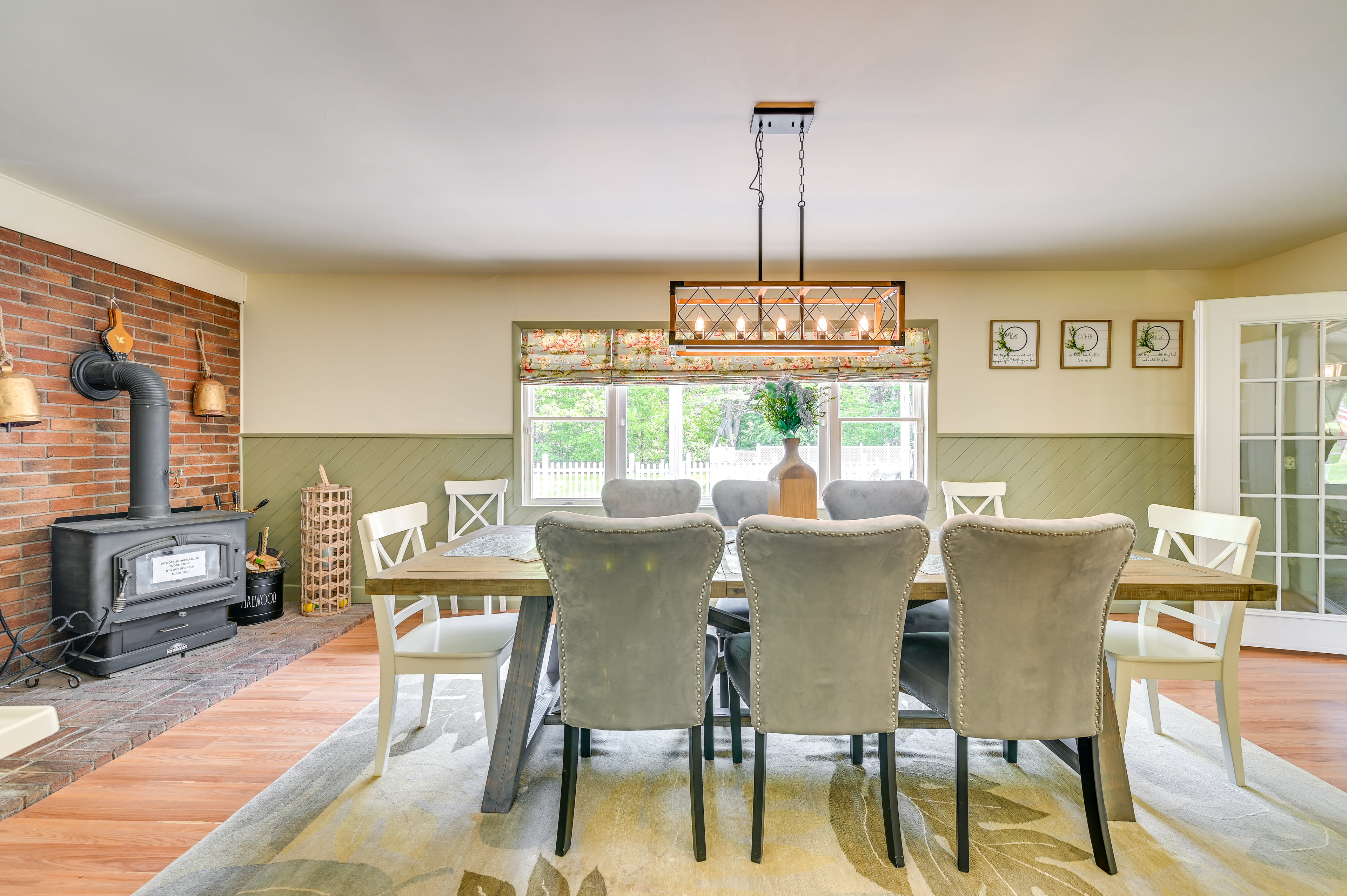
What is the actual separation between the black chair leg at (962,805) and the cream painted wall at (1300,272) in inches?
146

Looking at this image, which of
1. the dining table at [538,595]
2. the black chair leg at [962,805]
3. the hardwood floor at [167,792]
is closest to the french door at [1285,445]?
the dining table at [538,595]

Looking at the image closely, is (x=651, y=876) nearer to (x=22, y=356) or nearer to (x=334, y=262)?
(x=22, y=356)

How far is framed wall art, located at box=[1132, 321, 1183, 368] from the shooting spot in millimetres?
4281

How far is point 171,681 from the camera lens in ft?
9.66

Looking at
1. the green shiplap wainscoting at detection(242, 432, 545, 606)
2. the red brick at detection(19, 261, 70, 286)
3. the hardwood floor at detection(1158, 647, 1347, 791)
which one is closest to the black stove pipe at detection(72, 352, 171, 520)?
the red brick at detection(19, 261, 70, 286)

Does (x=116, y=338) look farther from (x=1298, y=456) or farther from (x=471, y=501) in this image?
(x=1298, y=456)

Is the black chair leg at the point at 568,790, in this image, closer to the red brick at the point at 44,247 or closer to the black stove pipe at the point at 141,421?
the black stove pipe at the point at 141,421

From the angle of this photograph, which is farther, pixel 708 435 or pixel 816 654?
pixel 708 435

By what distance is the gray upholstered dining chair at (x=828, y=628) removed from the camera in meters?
1.59

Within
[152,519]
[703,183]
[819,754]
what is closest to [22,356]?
[152,519]

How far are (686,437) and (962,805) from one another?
3.09m

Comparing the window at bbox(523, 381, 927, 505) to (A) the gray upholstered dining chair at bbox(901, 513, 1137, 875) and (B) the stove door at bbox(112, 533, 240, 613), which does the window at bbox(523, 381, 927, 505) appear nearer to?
(B) the stove door at bbox(112, 533, 240, 613)

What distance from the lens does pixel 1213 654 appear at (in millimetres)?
2123

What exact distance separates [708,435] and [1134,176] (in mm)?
2721
